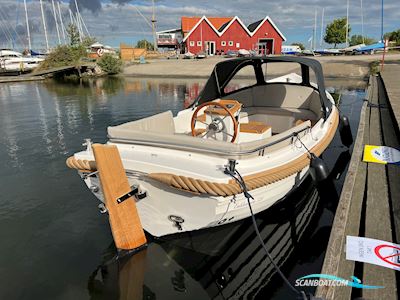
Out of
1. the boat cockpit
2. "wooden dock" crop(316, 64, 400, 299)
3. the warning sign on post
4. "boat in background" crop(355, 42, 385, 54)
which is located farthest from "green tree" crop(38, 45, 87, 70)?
"boat in background" crop(355, 42, 385, 54)

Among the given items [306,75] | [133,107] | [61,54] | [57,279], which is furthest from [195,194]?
[61,54]

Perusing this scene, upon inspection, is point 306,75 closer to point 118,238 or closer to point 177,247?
point 177,247

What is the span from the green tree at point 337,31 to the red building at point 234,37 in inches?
818

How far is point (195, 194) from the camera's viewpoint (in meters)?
3.50

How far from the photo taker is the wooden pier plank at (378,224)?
8.80 ft

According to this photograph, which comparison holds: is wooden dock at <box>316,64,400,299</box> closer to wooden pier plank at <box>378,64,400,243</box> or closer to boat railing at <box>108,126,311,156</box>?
wooden pier plank at <box>378,64,400,243</box>

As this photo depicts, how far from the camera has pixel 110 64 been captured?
36.3 metres

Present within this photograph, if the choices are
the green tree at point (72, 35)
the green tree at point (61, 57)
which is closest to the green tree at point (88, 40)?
the green tree at point (72, 35)

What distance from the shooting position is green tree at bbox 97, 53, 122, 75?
119ft

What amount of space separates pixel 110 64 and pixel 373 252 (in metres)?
37.2

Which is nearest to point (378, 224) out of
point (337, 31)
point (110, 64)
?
point (110, 64)

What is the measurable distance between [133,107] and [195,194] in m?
13.0

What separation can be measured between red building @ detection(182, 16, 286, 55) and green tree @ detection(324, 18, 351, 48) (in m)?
20.8

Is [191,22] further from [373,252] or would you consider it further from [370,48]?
[373,252]
